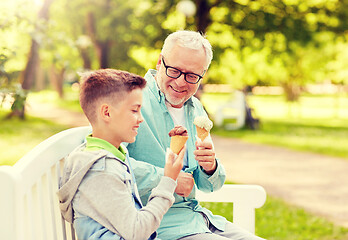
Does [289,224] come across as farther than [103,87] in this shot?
Yes

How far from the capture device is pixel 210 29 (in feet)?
59.8

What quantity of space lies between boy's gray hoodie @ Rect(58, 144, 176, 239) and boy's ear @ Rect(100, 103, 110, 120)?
130 mm

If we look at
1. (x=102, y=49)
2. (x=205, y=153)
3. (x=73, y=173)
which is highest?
(x=73, y=173)

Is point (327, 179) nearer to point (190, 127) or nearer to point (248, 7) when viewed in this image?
point (190, 127)

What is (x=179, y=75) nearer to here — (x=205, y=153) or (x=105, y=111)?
(x=205, y=153)

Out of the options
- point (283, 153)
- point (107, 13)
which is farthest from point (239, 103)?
point (107, 13)

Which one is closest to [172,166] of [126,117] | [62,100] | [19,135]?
[126,117]

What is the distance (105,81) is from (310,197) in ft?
19.5

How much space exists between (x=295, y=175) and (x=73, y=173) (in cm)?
740

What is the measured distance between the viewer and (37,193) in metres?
1.75

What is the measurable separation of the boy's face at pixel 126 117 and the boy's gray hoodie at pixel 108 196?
0.33 ft

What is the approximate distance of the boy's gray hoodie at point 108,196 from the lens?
1.64 meters

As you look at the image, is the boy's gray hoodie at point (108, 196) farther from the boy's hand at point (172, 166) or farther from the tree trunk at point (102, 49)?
the tree trunk at point (102, 49)

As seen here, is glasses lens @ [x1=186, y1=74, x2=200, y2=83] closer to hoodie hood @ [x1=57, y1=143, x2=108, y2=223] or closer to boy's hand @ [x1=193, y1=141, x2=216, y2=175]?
boy's hand @ [x1=193, y1=141, x2=216, y2=175]
